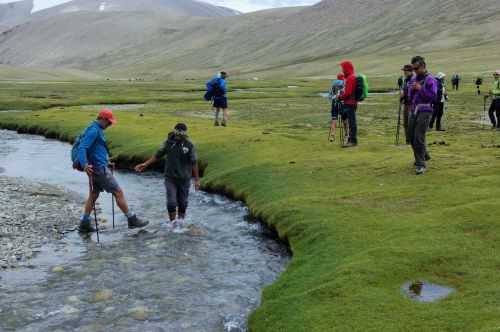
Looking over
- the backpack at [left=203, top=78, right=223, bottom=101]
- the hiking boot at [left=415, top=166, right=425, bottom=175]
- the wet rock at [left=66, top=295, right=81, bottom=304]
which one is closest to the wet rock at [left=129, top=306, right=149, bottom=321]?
the wet rock at [left=66, top=295, right=81, bottom=304]

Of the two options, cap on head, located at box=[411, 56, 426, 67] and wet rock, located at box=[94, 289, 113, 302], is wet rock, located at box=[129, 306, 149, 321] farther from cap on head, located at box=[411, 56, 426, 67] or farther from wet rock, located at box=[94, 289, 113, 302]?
cap on head, located at box=[411, 56, 426, 67]

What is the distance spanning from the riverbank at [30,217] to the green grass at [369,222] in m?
6.77

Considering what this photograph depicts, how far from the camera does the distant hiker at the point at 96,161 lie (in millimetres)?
19938

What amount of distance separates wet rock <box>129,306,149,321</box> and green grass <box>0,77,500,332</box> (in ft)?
8.58

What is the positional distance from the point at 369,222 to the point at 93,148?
9.19 metres

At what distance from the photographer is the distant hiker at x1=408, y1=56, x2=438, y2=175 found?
22.2 metres

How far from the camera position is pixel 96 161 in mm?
20422

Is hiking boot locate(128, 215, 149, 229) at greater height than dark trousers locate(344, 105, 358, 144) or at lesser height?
lesser

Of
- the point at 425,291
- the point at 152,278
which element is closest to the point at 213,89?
the point at 152,278

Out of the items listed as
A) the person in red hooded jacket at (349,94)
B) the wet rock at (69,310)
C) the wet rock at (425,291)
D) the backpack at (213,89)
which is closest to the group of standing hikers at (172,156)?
the person in red hooded jacket at (349,94)

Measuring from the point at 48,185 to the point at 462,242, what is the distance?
21549 millimetres

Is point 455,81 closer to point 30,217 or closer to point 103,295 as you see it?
point 30,217

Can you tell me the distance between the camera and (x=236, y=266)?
Answer: 1772 centimetres

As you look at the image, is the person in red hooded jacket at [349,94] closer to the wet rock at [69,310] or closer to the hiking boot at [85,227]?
the hiking boot at [85,227]
